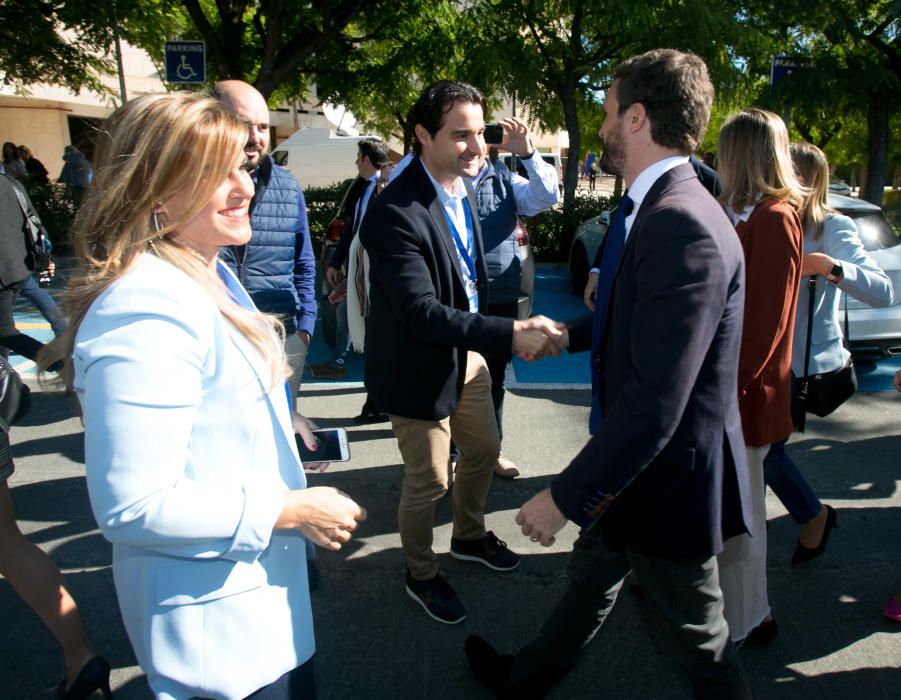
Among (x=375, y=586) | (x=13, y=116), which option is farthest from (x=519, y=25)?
(x=13, y=116)

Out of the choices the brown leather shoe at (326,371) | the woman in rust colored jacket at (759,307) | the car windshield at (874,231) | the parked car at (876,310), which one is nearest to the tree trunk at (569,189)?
the parked car at (876,310)

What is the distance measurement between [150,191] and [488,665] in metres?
2.01

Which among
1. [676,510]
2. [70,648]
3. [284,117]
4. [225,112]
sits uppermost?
[284,117]

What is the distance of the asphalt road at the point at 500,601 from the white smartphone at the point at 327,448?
4.08 ft

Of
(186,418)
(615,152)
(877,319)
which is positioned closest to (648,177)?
(615,152)

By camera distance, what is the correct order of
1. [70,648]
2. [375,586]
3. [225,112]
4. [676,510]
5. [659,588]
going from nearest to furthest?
[225,112], [676,510], [659,588], [70,648], [375,586]

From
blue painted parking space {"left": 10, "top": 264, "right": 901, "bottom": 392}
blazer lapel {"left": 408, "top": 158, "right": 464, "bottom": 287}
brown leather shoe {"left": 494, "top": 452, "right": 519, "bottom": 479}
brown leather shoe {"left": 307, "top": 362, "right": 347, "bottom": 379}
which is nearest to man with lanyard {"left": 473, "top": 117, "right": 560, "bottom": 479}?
brown leather shoe {"left": 494, "top": 452, "right": 519, "bottom": 479}

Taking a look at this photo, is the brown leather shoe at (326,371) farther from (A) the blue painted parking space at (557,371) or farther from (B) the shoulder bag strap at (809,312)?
(B) the shoulder bag strap at (809,312)

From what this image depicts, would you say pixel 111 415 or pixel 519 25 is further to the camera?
pixel 519 25

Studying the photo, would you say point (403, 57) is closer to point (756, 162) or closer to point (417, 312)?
point (756, 162)

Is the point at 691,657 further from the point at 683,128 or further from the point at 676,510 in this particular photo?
the point at 683,128

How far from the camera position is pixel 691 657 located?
191 cm

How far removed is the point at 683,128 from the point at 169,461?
150 cm

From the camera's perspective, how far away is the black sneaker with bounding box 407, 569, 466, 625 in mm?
2959
